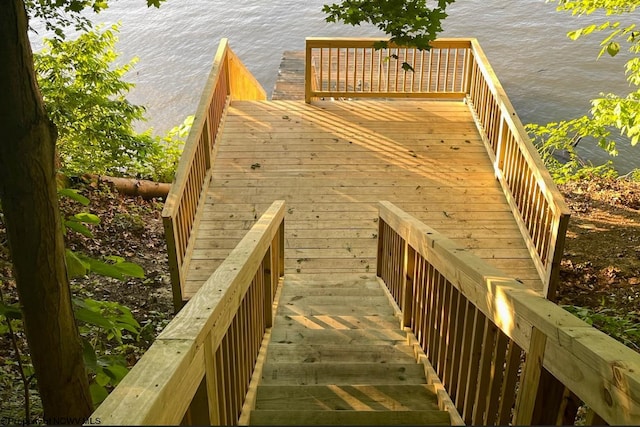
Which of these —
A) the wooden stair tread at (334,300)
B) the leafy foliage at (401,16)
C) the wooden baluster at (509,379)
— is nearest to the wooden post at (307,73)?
the wooden stair tread at (334,300)

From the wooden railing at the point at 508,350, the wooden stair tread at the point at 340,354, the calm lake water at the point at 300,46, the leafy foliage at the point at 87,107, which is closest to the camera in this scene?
the wooden railing at the point at 508,350

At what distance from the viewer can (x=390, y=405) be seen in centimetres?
291

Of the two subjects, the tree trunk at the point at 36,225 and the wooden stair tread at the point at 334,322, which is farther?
the wooden stair tread at the point at 334,322

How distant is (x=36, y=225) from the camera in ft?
6.45

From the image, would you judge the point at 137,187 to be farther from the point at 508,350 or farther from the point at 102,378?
the point at 508,350

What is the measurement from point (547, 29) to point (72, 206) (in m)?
20.8

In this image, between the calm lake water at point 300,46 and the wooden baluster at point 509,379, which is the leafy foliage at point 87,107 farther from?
the calm lake water at point 300,46

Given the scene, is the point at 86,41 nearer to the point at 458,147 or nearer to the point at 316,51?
the point at 458,147

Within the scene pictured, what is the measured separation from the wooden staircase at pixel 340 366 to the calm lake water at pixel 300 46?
11.9 metres

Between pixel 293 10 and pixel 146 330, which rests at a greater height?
pixel 293 10

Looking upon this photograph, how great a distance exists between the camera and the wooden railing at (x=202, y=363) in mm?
1220

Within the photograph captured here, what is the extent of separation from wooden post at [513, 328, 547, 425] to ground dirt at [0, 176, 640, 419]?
3350 millimetres

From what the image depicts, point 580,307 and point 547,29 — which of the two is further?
point 547,29

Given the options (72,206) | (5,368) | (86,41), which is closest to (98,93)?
(86,41)
